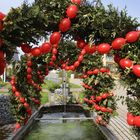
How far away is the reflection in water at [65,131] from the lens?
589 inches

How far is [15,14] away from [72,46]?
28.4 feet

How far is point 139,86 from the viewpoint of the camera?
6824 mm

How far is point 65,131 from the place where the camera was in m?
16.9

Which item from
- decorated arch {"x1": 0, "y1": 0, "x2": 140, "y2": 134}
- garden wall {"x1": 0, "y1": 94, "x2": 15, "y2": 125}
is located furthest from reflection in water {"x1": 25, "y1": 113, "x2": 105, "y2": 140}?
decorated arch {"x1": 0, "y1": 0, "x2": 140, "y2": 134}

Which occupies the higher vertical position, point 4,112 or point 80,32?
point 80,32

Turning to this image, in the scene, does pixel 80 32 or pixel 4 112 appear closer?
pixel 80 32

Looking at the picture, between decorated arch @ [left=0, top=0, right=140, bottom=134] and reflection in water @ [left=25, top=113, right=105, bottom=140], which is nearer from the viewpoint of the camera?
decorated arch @ [left=0, top=0, right=140, bottom=134]

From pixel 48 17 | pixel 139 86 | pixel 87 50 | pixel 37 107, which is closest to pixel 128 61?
pixel 139 86

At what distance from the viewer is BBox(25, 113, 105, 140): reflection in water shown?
15.0m

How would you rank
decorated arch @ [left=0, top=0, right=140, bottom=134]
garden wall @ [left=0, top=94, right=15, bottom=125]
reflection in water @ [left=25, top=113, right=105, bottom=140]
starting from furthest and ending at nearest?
garden wall @ [left=0, top=94, right=15, bottom=125] < reflection in water @ [left=25, top=113, right=105, bottom=140] < decorated arch @ [left=0, top=0, right=140, bottom=134]

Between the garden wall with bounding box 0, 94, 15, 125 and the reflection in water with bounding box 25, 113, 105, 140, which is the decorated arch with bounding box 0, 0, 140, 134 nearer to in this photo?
the reflection in water with bounding box 25, 113, 105, 140

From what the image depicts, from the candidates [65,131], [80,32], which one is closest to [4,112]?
[65,131]

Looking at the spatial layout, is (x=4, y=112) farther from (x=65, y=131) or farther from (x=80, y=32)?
(x=80, y=32)

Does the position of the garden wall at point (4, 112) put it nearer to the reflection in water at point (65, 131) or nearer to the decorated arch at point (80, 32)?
the reflection in water at point (65, 131)
